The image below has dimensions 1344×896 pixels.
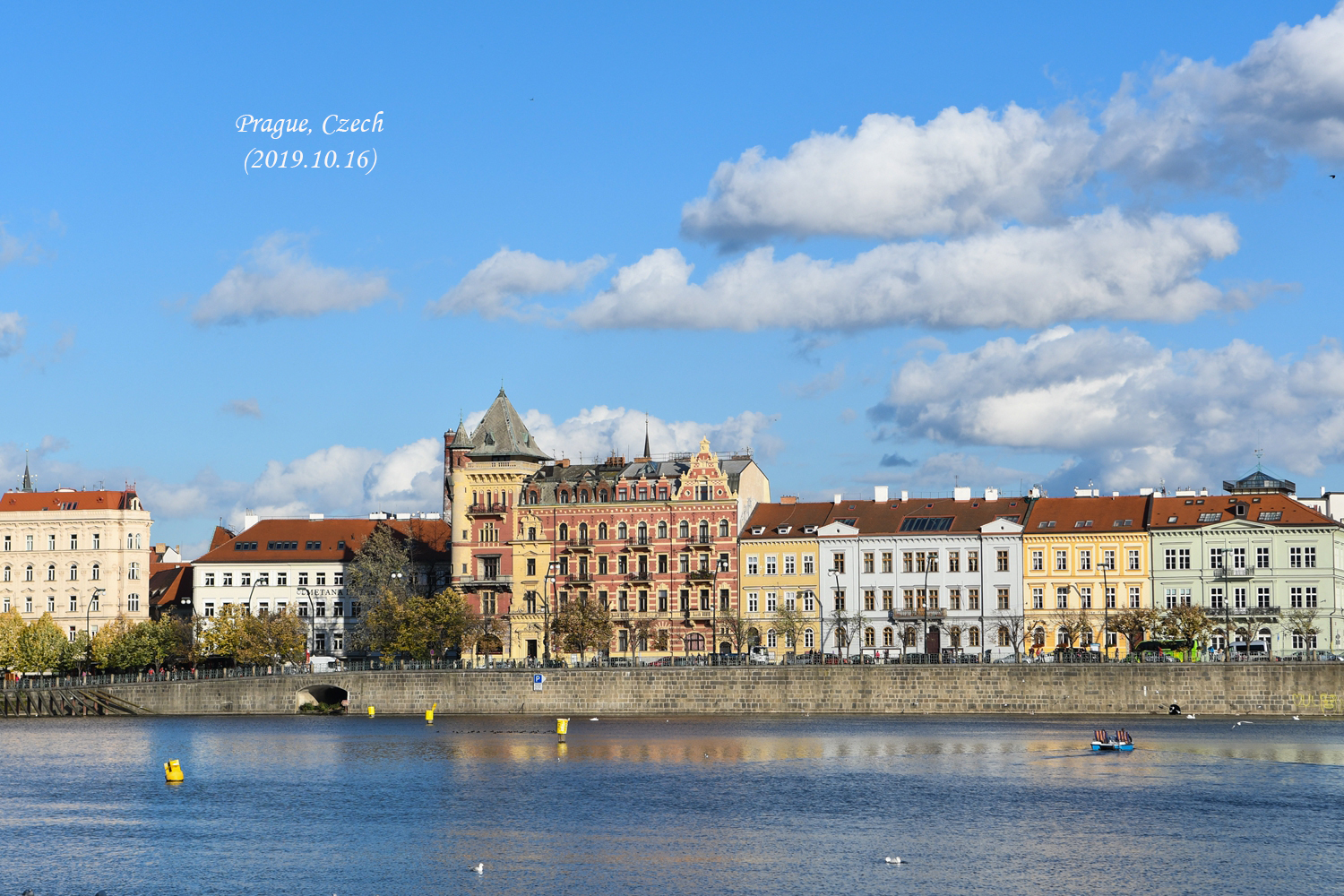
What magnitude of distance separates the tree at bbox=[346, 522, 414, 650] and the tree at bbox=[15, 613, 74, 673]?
2497 centimetres

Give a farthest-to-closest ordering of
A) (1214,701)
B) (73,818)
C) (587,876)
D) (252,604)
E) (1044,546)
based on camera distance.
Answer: (252,604), (1044,546), (1214,701), (73,818), (587,876)

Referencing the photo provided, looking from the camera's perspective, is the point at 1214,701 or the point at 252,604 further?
the point at 252,604

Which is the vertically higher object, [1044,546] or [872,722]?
[1044,546]

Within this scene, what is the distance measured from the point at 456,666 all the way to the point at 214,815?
6575cm

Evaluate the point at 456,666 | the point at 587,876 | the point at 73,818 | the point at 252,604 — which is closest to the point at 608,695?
the point at 456,666

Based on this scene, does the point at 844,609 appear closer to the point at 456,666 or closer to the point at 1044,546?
the point at 1044,546

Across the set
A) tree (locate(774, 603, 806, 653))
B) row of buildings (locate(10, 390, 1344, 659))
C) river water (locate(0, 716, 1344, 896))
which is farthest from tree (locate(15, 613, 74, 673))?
tree (locate(774, 603, 806, 653))

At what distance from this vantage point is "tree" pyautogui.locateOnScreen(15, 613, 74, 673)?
504 ft

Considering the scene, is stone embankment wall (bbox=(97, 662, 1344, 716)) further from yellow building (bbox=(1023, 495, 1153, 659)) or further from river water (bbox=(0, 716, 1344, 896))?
yellow building (bbox=(1023, 495, 1153, 659))

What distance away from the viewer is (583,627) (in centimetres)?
14262

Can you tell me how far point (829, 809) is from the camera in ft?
238

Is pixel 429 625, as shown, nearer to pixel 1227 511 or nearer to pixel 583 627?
pixel 583 627

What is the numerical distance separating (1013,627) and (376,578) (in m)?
54.3

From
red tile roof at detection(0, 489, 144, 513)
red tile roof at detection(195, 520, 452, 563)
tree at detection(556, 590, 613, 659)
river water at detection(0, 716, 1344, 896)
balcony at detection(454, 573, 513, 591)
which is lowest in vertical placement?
river water at detection(0, 716, 1344, 896)
